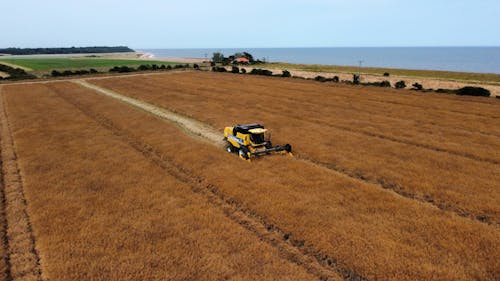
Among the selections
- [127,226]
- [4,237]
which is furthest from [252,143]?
[4,237]

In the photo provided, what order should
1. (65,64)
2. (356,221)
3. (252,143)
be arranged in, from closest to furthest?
(356,221) → (252,143) → (65,64)

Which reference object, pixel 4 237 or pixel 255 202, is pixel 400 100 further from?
pixel 4 237

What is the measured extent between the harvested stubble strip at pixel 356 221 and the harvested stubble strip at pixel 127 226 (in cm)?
174

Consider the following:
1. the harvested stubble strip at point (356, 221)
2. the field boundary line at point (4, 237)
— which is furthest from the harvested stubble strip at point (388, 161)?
the field boundary line at point (4, 237)

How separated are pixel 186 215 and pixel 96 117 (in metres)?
23.6

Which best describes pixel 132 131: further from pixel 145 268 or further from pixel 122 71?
pixel 122 71

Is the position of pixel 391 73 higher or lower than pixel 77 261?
higher

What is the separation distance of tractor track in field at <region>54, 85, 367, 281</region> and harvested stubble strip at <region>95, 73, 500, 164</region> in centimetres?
1438

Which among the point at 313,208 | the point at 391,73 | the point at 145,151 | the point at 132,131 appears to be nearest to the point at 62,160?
the point at 145,151

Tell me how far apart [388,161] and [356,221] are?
8.01 m

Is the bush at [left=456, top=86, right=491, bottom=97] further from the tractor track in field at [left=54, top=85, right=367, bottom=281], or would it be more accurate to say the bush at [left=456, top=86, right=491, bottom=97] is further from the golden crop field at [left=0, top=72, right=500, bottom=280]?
the tractor track in field at [left=54, top=85, right=367, bottom=281]

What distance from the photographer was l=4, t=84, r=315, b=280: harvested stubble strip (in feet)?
32.5

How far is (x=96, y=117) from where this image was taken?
107 ft

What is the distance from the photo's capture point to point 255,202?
46.5 ft
